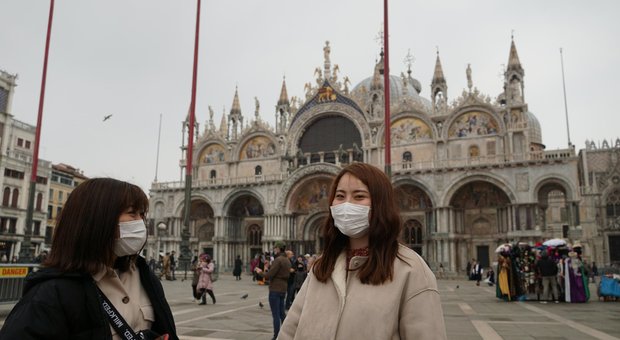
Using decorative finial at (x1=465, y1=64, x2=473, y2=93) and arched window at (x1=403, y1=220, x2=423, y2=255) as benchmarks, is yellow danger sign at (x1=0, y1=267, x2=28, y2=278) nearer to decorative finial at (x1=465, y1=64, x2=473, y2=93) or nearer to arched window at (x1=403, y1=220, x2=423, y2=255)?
arched window at (x1=403, y1=220, x2=423, y2=255)

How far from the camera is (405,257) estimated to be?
2396 millimetres

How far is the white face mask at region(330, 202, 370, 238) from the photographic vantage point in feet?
8.35

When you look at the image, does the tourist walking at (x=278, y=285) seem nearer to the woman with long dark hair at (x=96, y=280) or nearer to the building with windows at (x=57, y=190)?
the woman with long dark hair at (x=96, y=280)

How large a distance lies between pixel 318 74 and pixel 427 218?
49.6 feet

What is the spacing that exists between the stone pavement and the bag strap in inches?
251

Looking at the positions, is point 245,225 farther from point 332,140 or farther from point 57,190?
point 57,190

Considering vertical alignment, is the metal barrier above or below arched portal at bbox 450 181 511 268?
below

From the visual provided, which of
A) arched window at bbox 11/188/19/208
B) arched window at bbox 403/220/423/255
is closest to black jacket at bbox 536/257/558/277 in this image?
arched window at bbox 403/220/423/255

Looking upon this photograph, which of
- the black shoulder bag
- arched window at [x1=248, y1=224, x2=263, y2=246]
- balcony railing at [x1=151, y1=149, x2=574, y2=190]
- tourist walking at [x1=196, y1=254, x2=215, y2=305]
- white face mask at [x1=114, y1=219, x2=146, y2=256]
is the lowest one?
tourist walking at [x1=196, y1=254, x2=215, y2=305]

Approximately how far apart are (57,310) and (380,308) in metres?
1.45

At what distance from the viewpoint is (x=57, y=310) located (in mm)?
2057

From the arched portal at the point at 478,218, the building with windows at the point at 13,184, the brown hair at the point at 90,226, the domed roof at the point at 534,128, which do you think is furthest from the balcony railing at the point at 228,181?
the brown hair at the point at 90,226

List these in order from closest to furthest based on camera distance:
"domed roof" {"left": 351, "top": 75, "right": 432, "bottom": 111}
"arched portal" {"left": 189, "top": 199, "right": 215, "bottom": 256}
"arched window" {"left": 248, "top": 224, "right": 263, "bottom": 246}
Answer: "arched window" {"left": 248, "top": 224, "right": 263, "bottom": 246} < "arched portal" {"left": 189, "top": 199, "right": 215, "bottom": 256} < "domed roof" {"left": 351, "top": 75, "right": 432, "bottom": 111}

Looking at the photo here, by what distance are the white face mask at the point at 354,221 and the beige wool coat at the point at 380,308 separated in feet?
0.47
